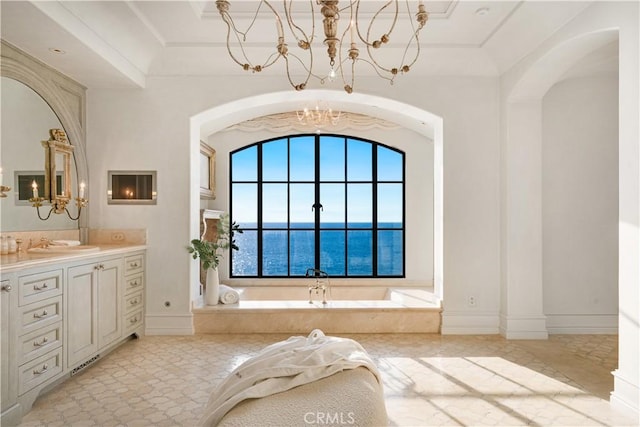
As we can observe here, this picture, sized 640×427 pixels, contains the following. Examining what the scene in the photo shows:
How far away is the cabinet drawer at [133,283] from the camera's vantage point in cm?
407

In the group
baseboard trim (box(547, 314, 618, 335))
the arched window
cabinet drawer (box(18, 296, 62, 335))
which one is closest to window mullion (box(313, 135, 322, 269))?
the arched window

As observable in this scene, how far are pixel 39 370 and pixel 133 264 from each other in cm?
150

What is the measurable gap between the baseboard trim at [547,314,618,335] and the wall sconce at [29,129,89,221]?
17.3 feet

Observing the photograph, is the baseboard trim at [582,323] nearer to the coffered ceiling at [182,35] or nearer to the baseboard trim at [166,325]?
the coffered ceiling at [182,35]

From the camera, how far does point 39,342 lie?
111 inches

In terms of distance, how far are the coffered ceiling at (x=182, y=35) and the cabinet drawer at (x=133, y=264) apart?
183 centimetres

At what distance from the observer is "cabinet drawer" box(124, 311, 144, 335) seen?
4.07m

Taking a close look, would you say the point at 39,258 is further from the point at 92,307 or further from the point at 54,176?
the point at 54,176

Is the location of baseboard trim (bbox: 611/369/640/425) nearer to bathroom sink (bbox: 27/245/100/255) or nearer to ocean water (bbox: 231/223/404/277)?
ocean water (bbox: 231/223/404/277)

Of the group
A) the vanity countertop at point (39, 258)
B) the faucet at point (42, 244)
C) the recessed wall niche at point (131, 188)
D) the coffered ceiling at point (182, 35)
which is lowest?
the vanity countertop at point (39, 258)

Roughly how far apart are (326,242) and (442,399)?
12.6 feet

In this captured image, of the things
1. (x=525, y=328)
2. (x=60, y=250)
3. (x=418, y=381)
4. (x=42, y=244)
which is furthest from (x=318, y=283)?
(x=42, y=244)

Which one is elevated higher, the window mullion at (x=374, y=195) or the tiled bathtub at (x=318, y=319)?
the window mullion at (x=374, y=195)

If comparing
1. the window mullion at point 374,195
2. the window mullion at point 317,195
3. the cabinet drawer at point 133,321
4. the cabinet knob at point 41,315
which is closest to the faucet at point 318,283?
the window mullion at point 317,195
